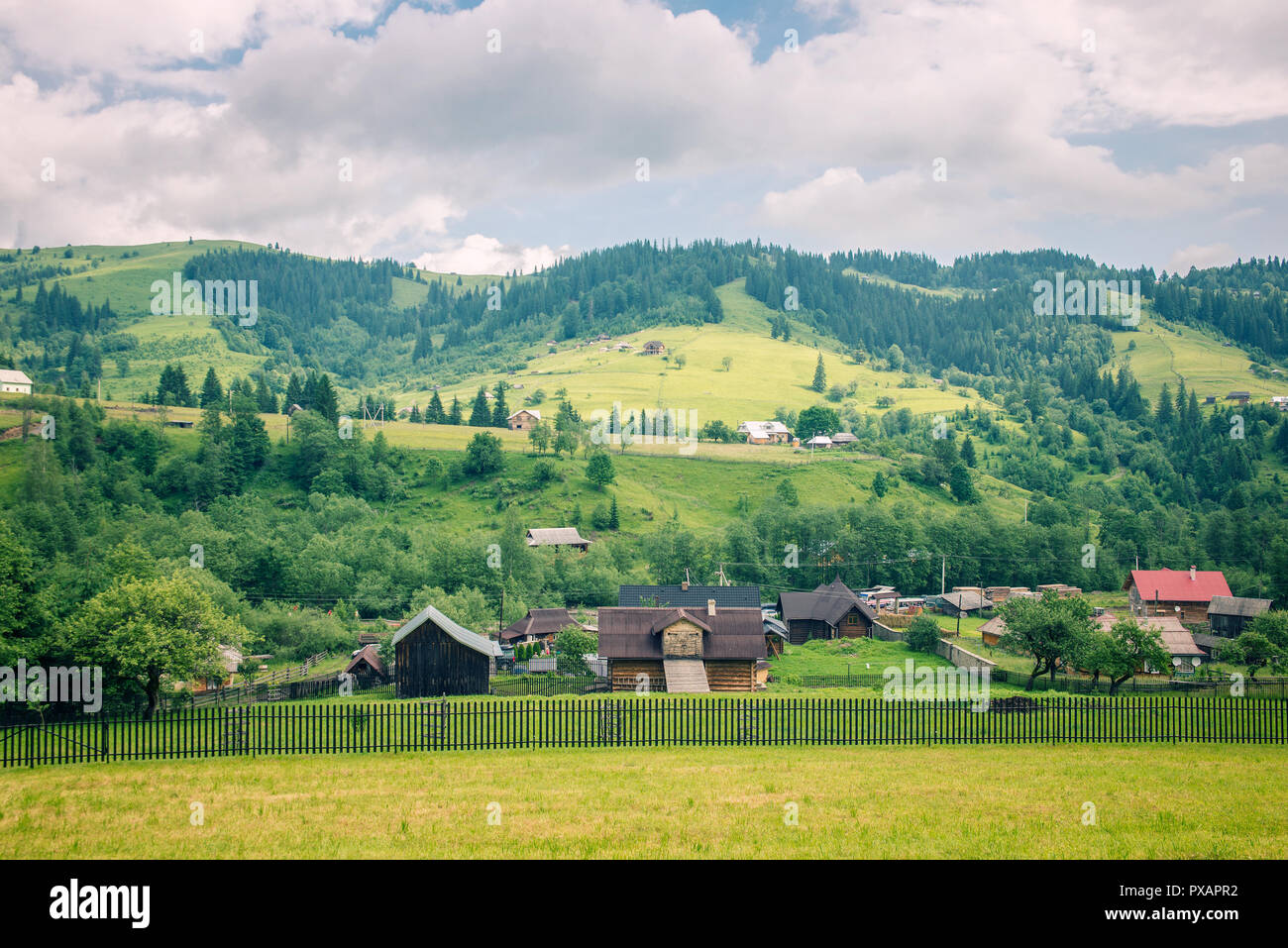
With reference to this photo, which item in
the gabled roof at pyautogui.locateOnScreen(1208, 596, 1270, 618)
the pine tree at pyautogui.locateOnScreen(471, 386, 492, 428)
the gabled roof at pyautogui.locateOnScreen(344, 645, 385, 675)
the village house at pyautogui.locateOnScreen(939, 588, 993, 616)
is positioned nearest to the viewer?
the gabled roof at pyautogui.locateOnScreen(344, 645, 385, 675)

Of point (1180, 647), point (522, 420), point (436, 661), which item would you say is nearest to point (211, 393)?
point (522, 420)

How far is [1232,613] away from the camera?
71.4m

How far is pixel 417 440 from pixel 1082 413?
463ft

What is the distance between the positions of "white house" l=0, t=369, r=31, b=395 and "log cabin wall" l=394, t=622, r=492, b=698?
120 meters

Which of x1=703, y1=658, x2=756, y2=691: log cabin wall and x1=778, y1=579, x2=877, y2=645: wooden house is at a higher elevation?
x1=703, y1=658, x2=756, y2=691: log cabin wall

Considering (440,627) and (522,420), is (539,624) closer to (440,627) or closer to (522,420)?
(440,627)

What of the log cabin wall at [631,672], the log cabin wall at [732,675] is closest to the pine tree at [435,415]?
the log cabin wall at [631,672]

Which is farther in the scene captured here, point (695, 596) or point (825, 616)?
point (825, 616)

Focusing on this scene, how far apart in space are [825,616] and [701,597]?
21.2 meters

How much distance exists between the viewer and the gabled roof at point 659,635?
149 feet

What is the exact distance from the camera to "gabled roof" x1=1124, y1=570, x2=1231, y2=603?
79375 mm

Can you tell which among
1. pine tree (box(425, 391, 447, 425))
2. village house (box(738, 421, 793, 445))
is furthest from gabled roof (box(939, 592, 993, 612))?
pine tree (box(425, 391, 447, 425))

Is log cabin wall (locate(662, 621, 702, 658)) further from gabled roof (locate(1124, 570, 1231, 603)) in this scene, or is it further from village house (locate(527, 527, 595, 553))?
gabled roof (locate(1124, 570, 1231, 603))

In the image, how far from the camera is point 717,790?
17016mm
